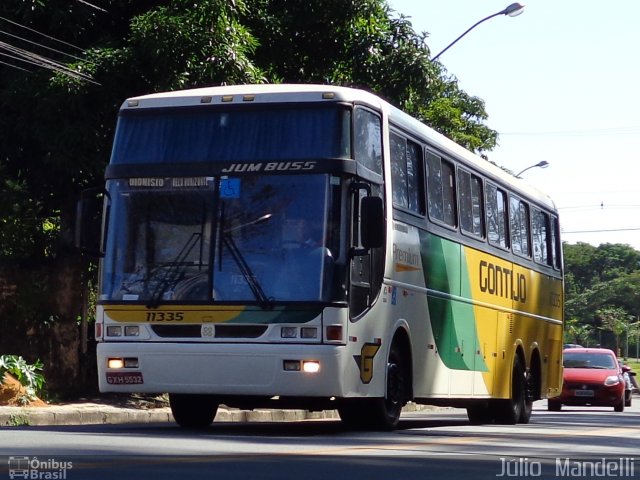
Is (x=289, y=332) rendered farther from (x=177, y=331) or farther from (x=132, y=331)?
(x=132, y=331)

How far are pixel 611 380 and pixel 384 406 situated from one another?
62.9 feet

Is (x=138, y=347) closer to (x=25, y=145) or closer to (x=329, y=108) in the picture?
(x=329, y=108)

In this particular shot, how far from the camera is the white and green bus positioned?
1408cm

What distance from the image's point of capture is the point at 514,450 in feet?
41.5

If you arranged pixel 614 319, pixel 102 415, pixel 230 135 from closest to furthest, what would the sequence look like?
1. pixel 230 135
2. pixel 102 415
3. pixel 614 319

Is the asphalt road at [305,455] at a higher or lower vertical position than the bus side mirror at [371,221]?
lower

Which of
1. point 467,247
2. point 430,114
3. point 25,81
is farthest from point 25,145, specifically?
point 430,114

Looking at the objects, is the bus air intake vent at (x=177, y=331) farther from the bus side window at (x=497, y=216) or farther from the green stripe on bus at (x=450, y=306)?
the bus side window at (x=497, y=216)

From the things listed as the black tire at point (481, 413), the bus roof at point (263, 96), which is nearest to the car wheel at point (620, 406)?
the black tire at point (481, 413)

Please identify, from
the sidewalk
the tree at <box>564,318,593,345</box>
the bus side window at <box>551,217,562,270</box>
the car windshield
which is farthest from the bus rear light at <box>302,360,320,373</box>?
the tree at <box>564,318,593,345</box>

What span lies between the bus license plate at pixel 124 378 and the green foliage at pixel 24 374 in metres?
6.01

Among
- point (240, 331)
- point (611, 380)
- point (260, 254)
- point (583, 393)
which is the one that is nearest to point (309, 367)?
point (240, 331)

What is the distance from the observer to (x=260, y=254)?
46.6ft

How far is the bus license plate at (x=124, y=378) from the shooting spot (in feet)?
47.3
